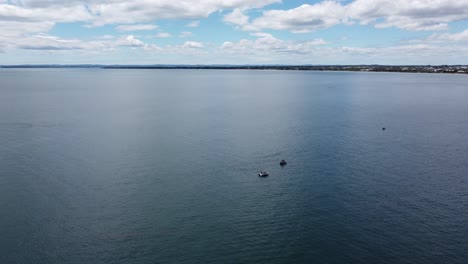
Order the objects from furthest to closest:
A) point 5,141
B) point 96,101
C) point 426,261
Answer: point 96,101
point 5,141
point 426,261

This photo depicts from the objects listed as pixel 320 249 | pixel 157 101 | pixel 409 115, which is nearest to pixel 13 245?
pixel 320 249

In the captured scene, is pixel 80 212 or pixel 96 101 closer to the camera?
pixel 80 212

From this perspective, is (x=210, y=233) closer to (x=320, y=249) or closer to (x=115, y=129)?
(x=320, y=249)

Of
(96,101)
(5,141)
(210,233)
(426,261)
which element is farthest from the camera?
(96,101)

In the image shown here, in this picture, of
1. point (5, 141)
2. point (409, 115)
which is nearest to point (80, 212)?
point (5, 141)

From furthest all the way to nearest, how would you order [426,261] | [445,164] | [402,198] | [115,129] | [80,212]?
[115,129]
[445,164]
[402,198]
[80,212]
[426,261]

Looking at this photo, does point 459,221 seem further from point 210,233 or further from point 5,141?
point 5,141
